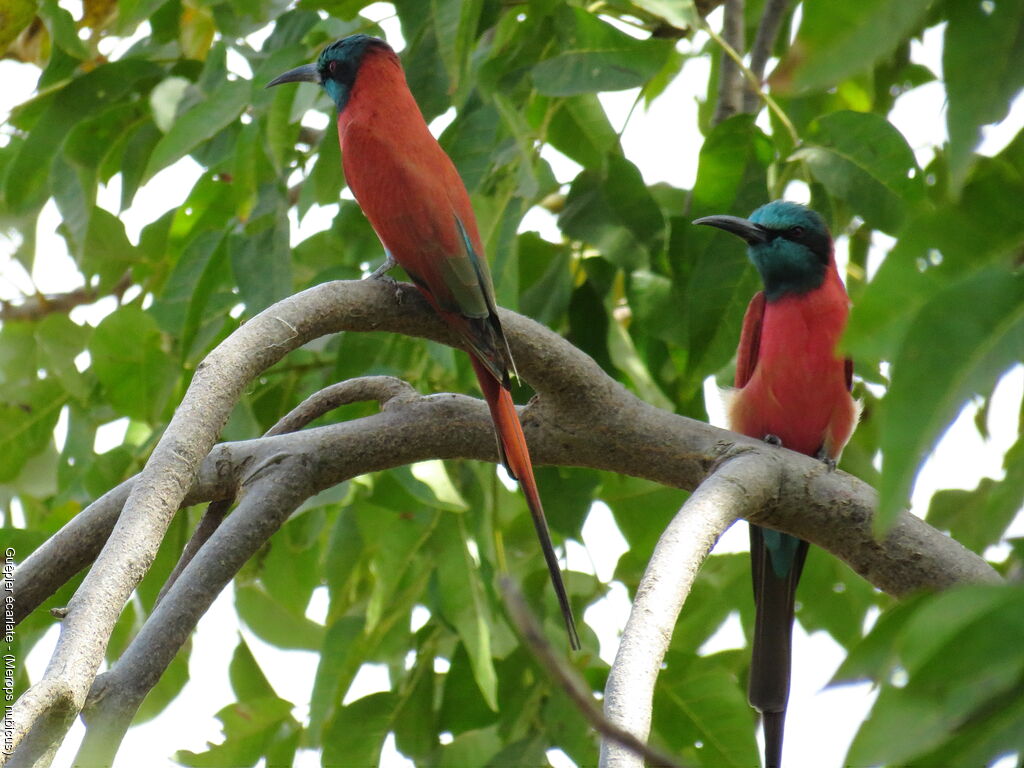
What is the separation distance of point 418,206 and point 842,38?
6.16ft

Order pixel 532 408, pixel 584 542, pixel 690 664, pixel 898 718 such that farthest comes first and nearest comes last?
1. pixel 584 542
2. pixel 690 664
3. pixel 532 408
4. pixel 898 718

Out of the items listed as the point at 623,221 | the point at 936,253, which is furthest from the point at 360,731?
the point at 936,253

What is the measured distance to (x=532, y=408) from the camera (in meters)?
2.06

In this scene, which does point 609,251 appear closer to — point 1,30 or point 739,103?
point 739,103

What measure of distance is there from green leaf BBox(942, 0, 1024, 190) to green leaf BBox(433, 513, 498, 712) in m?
1.86

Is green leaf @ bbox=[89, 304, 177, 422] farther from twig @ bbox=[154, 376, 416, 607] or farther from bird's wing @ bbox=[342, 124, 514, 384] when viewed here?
twig @ bbox=[154, 376, 416, 607]

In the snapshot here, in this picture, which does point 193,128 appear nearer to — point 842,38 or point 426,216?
point 426,216

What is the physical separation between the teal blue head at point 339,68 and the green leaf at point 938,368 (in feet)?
7.33

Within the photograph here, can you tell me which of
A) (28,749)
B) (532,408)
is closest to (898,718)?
(28,749)

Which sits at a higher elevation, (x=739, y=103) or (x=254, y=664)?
(x=739, y=103)

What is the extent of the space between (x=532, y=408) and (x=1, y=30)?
1.80 meters

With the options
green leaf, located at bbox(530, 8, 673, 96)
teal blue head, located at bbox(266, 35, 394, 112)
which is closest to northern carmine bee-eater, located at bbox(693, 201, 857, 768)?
green leaf, located at bbox(530, 8, 673, 96)

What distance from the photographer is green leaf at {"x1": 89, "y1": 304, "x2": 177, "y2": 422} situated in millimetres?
2898

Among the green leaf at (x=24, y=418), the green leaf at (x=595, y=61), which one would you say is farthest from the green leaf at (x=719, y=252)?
the green leaf at (x=24, y=418)
